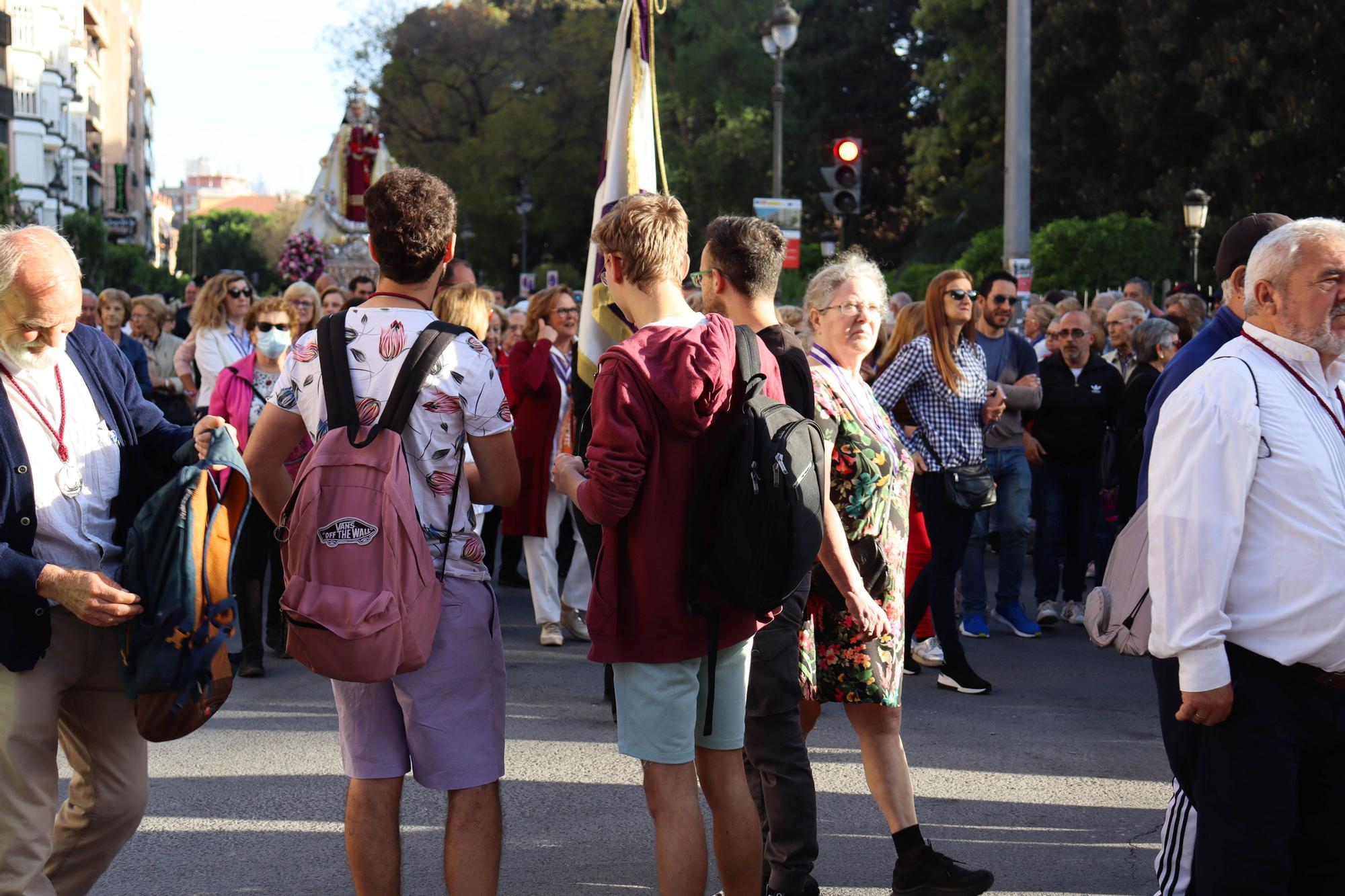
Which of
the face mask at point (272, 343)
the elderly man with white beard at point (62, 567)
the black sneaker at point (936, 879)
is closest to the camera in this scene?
the elderly man with white beard at point (62, 567)

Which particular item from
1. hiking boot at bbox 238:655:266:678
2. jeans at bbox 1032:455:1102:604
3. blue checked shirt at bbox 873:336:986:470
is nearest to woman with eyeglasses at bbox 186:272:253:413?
hiking boot at bbox 238:655:266:678

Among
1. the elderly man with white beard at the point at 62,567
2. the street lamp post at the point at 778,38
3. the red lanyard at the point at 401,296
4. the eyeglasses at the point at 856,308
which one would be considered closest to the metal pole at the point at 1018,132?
the street lamp post at the point at 778,38

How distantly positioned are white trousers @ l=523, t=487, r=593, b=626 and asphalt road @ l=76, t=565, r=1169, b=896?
855 mm

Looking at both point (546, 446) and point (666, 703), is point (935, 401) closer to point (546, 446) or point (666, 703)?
point (546, 446)

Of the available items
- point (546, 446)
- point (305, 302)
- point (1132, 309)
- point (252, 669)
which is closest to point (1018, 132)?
point (1132, 309)

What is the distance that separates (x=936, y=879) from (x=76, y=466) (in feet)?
8.85

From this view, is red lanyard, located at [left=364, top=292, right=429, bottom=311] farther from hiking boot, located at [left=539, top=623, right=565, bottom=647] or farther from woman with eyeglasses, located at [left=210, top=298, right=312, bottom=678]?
hiking boot, located at [left=539, top=623, right=565, bottom=647]

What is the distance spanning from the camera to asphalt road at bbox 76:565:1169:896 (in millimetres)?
4500

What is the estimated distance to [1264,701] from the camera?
10.1ft

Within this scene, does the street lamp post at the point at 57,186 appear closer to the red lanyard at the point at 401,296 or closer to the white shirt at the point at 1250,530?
the red lanyard at the point at 401,296

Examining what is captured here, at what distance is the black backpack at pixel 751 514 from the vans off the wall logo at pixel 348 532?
2.52ft

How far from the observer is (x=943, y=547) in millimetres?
6852

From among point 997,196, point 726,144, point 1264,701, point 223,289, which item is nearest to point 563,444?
point 223,289

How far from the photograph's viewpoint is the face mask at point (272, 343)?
7.21m
